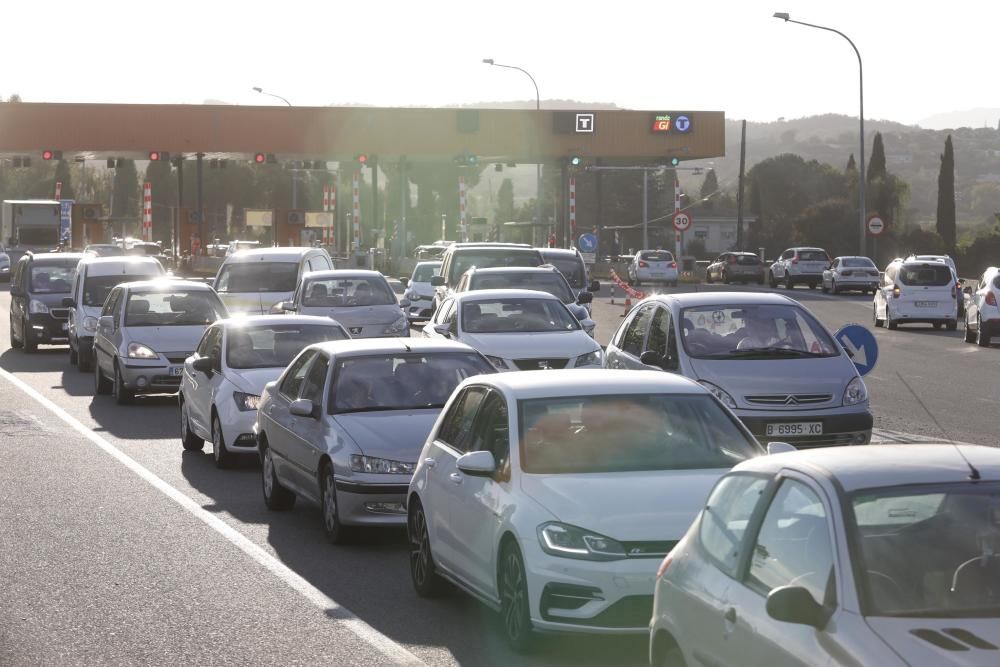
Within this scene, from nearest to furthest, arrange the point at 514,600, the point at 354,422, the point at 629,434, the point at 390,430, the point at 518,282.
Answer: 1. the point at 514,600
2. the point at 629,434
3. the point at 390,430
4. the point at 354,422
5. the point at 518,282

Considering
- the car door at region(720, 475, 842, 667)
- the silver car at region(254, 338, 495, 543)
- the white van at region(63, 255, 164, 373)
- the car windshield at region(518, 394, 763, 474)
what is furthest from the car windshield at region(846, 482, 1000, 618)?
the white van at region(63, 255, 164, 373)

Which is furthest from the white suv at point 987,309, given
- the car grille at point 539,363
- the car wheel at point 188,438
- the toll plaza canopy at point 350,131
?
the toll plaza canopy at point 350,131

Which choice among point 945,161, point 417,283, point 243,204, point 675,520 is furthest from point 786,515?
point 243,204

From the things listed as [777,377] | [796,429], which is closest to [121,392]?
[777,377]

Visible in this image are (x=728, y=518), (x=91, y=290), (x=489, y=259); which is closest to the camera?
(x=728, y=518)

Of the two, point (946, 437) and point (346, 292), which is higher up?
point (346, 292)

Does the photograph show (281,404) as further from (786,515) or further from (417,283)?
(417,283)

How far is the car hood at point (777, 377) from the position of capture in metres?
14.8

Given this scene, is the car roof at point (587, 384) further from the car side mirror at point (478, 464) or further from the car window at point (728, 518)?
the car window at point (728, 518)

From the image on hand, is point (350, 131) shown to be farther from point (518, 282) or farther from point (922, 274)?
point (518, 282)

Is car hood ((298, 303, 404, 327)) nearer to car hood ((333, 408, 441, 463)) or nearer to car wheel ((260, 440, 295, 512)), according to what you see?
car wheel ((260, 440, 295, 512))

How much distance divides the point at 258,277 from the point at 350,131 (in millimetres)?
39052

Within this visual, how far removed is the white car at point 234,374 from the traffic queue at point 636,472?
29 mm

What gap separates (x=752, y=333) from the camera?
1591cm
